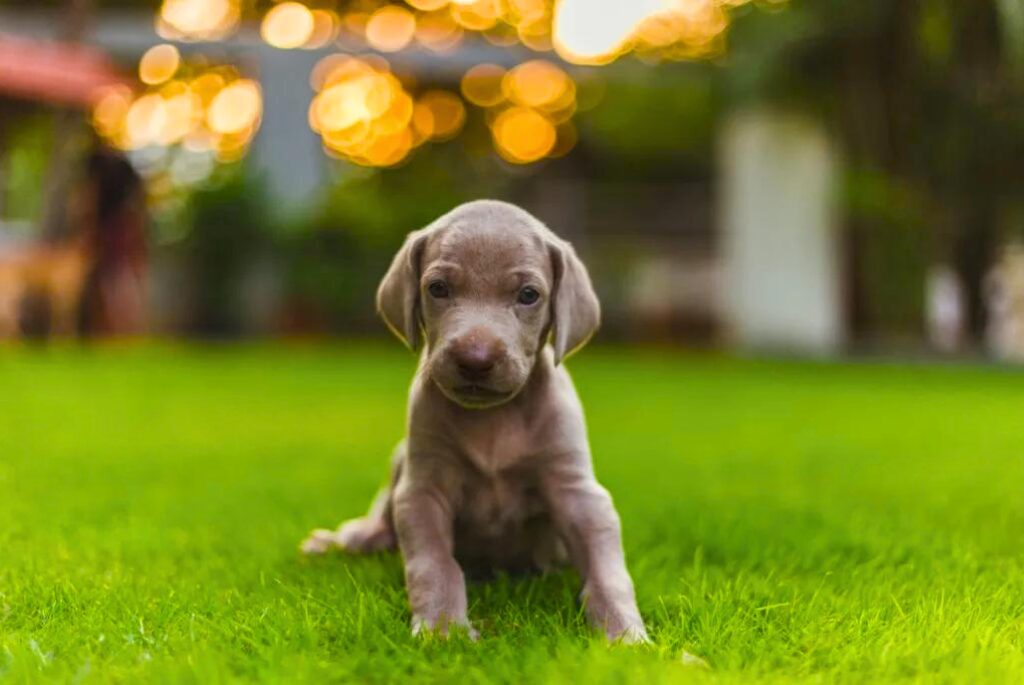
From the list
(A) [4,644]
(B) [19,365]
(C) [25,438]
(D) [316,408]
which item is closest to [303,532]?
(A) [4,644]

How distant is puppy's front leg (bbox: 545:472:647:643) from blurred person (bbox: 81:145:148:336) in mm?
15335

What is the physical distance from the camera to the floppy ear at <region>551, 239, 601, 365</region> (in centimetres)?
295

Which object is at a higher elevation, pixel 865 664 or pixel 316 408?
pixel 865 664

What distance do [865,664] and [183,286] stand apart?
1676 centimetres

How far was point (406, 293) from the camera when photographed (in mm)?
2996

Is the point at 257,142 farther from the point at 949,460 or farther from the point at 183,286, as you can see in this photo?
the point at 949,460

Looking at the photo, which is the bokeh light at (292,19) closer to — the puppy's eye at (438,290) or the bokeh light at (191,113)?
the bokeh light at (191,113)

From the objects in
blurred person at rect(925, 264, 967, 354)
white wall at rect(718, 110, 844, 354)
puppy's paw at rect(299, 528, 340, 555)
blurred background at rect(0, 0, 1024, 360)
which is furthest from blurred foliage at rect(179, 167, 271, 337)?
puppy's paw at rect(299, 528, 340, 555)

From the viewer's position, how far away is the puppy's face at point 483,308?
8.84ft

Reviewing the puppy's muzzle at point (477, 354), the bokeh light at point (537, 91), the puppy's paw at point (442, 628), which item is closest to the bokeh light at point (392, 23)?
the bokeh light at point (537, 91)

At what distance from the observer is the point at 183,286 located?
17984mm

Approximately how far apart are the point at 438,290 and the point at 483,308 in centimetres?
13

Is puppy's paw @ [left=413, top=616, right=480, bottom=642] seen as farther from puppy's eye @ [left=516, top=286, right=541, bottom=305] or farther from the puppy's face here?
puppy's eye @ [left=516, top=286, right=541, bottom=305]

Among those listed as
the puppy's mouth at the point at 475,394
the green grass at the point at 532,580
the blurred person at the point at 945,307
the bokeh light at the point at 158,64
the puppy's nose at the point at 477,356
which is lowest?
the blurred person at the point at 945,307
